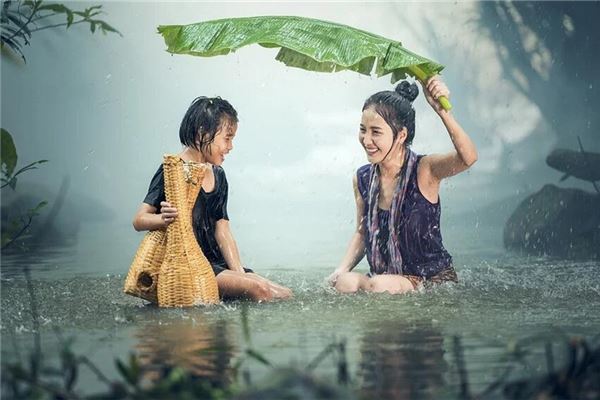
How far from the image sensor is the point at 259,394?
3031 mm

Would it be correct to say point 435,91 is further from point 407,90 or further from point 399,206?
point 399,206

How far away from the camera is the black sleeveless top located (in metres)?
6.93

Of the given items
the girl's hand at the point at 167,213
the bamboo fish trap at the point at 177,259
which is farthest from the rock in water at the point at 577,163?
the girl's hand at the point at 167,213

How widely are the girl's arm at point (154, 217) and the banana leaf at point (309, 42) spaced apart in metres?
0.98

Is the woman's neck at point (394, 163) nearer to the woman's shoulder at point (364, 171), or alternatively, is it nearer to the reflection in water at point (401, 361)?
the woman's shoulder at point (364, 171)

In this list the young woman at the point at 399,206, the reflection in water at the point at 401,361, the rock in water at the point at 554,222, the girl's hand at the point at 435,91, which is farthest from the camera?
the rock in water at the point at 554,222

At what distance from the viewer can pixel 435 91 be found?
7.01 metres

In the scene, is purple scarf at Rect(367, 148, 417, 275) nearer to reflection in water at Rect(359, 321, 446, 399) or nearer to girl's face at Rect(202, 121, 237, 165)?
girl's face at Rect(202, 121, 237, 165)

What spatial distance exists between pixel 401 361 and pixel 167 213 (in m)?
2.18

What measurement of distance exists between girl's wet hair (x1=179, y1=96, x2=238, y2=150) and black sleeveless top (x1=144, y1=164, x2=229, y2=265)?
21cm

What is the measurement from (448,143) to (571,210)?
134 centimetres

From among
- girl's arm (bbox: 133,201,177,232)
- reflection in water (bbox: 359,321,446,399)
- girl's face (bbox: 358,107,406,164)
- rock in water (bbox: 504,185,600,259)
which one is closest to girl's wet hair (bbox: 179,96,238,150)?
girl's arm (bbox: 133,201,177,232)

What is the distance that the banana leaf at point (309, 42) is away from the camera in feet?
22.5

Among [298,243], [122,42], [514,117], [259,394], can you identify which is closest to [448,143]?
[514,117]
